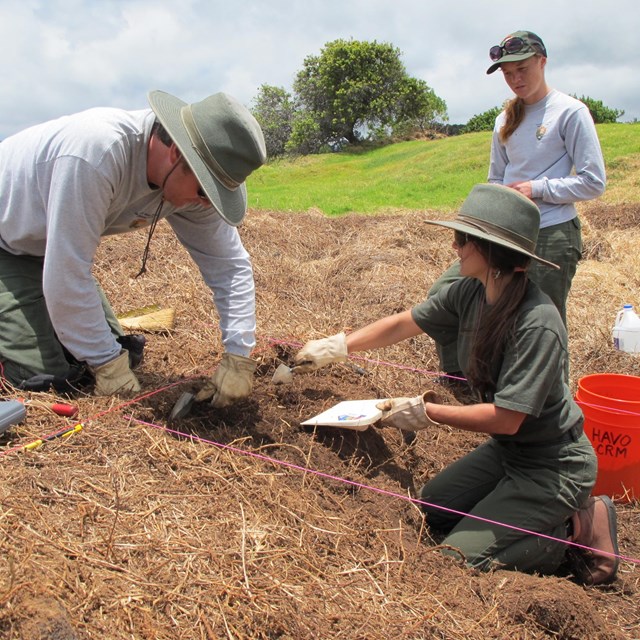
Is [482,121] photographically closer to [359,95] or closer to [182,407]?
[359,95]

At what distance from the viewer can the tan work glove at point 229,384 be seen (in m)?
2.84

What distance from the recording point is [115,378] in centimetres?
283

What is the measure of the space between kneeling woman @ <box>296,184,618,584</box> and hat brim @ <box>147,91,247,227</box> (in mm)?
866

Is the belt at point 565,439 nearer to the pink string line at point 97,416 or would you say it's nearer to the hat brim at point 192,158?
the hat brim at point 192,158

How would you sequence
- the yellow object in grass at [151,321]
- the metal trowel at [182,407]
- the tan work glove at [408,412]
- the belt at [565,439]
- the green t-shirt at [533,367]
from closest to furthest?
the green t-shirt at [533,367]
the belt at [565,439]
the tan work glove at [408,412]
the metal trowel at [182,407]
the yellow object in grass at [151,321]

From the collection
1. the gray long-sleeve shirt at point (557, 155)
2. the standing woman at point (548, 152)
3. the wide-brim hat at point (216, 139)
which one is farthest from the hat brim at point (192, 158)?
the gray long-sleeve shirt at point (557, 155)

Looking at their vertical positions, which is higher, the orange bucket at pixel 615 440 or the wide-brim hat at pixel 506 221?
the wide-brim hat at pixel 506 221

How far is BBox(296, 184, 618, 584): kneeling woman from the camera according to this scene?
227 cm

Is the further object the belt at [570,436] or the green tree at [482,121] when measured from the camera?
the green tree at [482,121]

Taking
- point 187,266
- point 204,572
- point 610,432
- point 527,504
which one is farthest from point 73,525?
point 187,266

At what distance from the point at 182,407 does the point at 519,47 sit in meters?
2.49

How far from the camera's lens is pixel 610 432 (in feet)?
9.59

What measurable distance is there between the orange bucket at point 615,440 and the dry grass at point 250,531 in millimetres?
113

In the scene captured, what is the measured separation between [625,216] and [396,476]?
7845 mm
